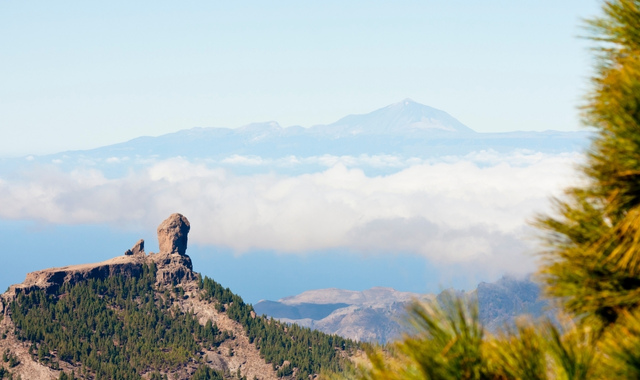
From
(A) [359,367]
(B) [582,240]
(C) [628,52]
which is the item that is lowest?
(A) [359,367]

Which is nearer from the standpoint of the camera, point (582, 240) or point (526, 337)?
point (526, 337)

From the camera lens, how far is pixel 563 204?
484 inches

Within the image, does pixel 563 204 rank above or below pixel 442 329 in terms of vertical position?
above

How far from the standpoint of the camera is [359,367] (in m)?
12.0

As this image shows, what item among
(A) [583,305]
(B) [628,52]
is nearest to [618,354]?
(A) [583,305]

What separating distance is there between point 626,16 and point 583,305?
196 inches

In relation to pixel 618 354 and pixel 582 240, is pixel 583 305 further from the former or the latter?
pixel 618 354

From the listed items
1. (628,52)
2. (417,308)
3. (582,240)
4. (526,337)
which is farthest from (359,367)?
(628,52)

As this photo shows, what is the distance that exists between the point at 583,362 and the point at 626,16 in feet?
19.6

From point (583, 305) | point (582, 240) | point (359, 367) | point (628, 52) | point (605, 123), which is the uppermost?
point (628, 52)

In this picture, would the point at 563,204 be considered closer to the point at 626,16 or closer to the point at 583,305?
the point at 583,305

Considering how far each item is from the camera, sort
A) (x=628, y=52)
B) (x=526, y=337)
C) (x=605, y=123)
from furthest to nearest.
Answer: (x=628, y=52), (x=605, y=123), (x=526, y=337)

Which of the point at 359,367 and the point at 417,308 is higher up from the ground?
the point at 417,308

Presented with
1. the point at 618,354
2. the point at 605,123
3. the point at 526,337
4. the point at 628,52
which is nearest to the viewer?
the point at 618,354
